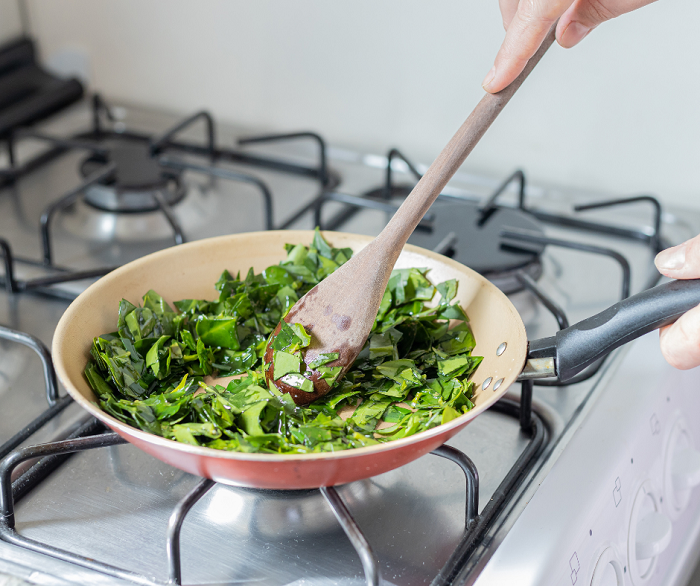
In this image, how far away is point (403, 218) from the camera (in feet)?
2.06

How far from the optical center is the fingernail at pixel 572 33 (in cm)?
75

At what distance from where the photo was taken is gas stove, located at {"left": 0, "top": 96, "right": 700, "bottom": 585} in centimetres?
54

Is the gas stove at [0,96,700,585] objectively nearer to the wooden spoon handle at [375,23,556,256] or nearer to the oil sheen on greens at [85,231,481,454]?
the oil sheen on greens at [85,231,481,454]

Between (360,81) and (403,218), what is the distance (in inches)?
22.2

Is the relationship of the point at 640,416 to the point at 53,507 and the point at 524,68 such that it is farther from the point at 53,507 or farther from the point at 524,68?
the point at 53,507

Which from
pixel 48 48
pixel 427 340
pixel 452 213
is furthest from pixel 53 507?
pixel 48 48

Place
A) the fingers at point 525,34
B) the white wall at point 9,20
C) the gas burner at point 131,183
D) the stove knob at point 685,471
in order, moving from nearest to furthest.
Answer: the fingers at point 525,34 → the stove knob at point 685,471 → the gas burner at point 131,183 → the white wall at point 9,20

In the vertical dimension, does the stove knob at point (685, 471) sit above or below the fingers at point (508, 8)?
below

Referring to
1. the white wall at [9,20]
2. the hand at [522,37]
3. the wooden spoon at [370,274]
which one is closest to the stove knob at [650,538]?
the wooden spoon at [370,274]

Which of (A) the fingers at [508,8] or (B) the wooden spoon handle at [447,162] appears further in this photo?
(A) the fingers at [508,8]

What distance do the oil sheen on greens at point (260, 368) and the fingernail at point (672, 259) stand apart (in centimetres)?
16

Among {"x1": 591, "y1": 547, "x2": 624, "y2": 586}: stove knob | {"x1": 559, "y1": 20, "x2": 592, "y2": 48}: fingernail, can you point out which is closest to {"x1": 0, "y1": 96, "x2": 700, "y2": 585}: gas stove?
{"x1": 591, "y1": 547, "x2": 624, "y2": 586}: stove knob

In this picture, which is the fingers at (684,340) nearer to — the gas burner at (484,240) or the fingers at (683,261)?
the fingers at (683,261)

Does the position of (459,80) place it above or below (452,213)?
above
